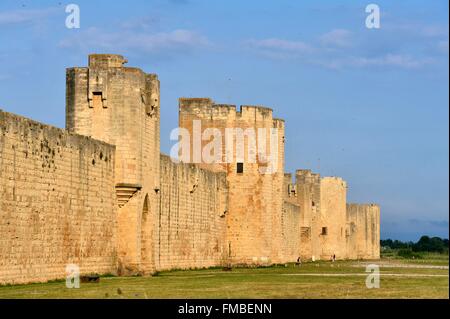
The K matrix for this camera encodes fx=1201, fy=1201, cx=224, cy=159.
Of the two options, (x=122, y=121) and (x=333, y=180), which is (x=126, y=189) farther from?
(x=333, y=180)

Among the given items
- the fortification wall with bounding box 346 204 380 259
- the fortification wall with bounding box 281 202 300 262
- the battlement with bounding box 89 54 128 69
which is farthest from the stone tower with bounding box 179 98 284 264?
the fortification wall with bounding box 346 204 380 259

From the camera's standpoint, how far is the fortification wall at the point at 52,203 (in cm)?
2773

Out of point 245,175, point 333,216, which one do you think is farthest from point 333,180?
point 245,175

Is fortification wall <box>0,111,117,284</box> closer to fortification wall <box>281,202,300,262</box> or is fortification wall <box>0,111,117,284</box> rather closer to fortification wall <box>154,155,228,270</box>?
fortification wall <box>154,155,228,270</box>

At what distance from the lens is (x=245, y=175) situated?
1971 inches

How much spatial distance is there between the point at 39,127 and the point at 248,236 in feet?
72.0

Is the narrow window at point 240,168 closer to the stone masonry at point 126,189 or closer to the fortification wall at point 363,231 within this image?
the stone masonry at point 126,189

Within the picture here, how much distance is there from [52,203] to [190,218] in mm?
14634

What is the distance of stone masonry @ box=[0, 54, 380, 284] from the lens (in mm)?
28812

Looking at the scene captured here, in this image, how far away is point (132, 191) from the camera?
35125mm

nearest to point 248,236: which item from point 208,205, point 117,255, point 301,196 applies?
point 208,205

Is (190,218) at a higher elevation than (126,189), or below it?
below

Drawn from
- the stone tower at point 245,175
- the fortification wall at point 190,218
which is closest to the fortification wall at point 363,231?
the stone tower at point 245,175

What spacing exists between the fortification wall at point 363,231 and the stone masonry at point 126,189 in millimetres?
37181
